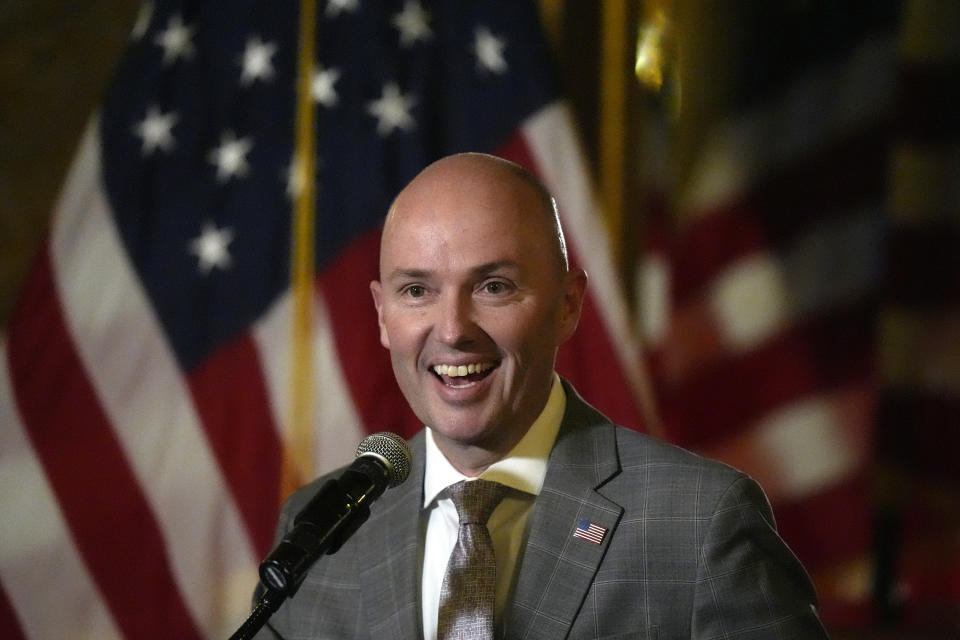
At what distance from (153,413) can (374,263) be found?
29.1 inches

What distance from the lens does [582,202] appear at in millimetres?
2883

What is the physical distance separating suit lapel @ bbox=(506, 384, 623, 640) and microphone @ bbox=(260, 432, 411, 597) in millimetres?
309

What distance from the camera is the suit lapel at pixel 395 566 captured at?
1.57 m

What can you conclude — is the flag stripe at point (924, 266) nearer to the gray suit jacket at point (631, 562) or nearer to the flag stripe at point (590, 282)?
the flag stripe at point (590, 282)

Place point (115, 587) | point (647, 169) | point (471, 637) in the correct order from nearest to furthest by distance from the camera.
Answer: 1. point (471, 637)
2. point (115, 587)
3. point (647, 169)

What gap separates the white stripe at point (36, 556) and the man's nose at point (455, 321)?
5.64ft

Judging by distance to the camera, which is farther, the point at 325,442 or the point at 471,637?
the point at 325,442

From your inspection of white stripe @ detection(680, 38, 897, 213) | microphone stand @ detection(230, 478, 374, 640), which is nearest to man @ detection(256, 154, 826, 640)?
microphone stand @ detection(230, 478, 374, 640)

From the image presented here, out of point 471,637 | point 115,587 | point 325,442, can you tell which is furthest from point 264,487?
point 471,637

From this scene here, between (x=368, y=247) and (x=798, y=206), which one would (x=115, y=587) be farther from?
(x=798, y=206)

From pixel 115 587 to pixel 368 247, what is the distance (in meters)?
1.15

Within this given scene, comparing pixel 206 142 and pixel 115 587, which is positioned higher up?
pixel 206 142

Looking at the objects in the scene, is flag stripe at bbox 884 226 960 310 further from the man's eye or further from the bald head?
the man's eye

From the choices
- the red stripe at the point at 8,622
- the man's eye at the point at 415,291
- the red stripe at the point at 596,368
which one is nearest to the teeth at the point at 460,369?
the man's eye at the point at 415,291
